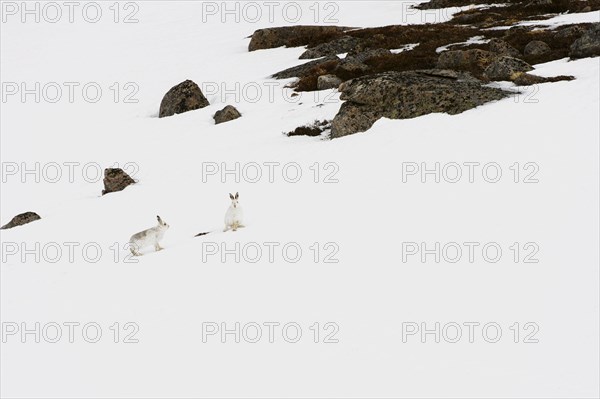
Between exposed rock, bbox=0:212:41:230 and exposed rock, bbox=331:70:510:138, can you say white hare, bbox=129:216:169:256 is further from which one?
exposed rock, bbox=331:70:510:138

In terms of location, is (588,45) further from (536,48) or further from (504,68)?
(536,48)

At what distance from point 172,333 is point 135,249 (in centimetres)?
491

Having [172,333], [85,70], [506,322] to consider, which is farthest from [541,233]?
[85,70]

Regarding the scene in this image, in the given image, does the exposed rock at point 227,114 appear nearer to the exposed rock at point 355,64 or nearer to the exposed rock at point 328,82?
the exposed rock at point 328,82

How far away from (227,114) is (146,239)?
49.0ft

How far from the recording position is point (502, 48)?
99.1 feet

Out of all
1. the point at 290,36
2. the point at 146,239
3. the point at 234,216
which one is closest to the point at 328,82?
the point at 234,216

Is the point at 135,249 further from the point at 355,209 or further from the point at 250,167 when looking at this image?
the point at 250,167

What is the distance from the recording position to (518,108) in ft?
63.9

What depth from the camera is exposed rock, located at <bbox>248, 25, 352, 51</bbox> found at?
45.5 metres

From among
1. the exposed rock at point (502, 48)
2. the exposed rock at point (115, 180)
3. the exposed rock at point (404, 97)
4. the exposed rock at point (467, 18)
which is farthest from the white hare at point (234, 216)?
the exposed rock at point (467, 18)

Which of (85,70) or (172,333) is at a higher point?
(85,70)

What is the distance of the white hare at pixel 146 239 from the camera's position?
1450 cm

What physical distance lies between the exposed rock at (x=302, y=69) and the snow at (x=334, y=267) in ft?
25.5
